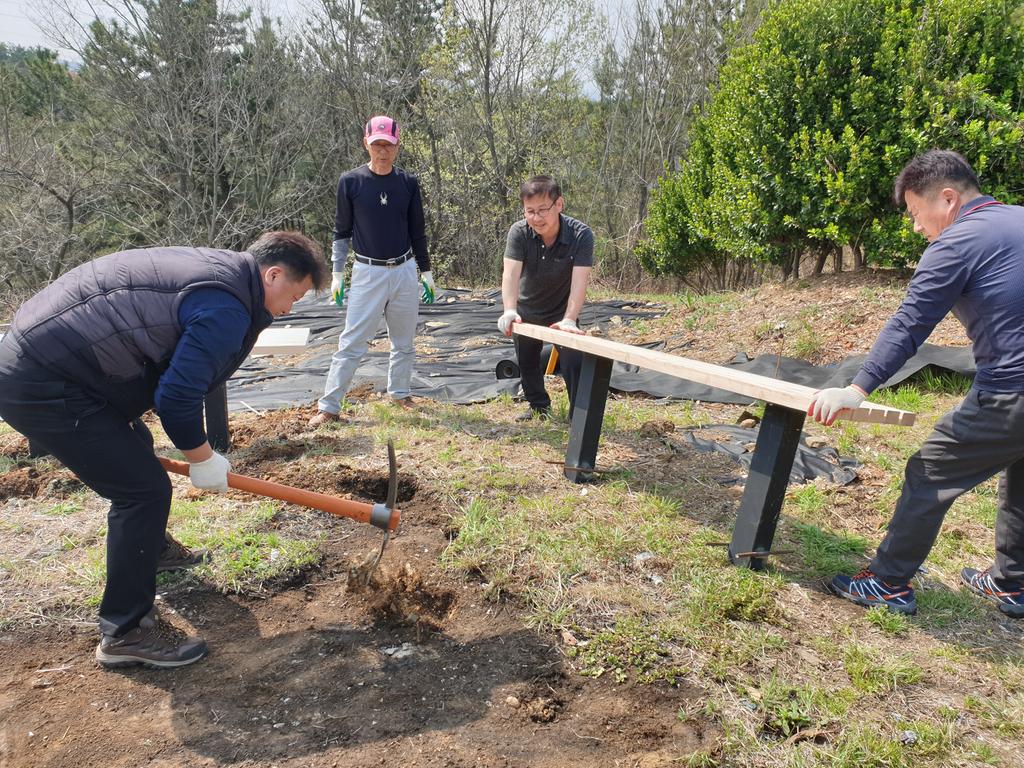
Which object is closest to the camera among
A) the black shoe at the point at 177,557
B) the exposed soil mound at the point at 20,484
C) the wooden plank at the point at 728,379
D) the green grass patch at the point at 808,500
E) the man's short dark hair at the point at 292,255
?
the man's short dark hair at the point at 292,255

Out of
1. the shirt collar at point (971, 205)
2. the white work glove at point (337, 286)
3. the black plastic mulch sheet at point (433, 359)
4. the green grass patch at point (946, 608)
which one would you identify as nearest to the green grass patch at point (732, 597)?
the green grass patch at point (946, 608)

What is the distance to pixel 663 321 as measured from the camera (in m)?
8.41

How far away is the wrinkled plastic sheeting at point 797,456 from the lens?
4.00 m

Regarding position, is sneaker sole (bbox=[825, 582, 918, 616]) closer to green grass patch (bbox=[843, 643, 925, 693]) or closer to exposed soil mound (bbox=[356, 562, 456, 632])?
green grass patch (bbox=[843, 643, 925, 693])

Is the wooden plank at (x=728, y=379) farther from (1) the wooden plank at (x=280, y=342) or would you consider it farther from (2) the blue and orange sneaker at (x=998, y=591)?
(1) the wooden plank at (x=280, y=342)

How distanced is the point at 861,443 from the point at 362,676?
3.65 meters

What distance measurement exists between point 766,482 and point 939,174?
4.43ft

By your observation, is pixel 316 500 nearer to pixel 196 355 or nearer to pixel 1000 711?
pixel 196 355

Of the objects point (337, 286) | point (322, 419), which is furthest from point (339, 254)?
point (322, 419)

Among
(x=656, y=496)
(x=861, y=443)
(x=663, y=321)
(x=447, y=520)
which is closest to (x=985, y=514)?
(x=861, y=443)

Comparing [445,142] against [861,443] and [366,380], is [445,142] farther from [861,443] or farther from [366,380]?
[861,443]

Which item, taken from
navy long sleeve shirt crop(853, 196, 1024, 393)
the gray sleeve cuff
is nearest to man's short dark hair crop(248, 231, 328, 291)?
navy long sleeve shirt crop(853, 196, 1024, 393)

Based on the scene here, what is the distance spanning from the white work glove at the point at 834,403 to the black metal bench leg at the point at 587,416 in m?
1.36

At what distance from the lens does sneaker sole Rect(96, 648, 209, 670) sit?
240cm
